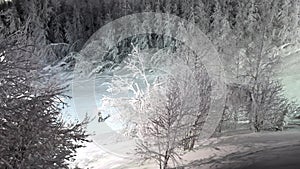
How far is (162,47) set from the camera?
1585 centimetres

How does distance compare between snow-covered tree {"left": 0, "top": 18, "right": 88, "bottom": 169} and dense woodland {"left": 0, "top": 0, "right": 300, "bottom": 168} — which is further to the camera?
dense woodland {"left": 0, "top": 0, "right": 300, "bottom": 168}

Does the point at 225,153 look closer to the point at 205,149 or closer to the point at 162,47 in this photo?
the point at 205,149

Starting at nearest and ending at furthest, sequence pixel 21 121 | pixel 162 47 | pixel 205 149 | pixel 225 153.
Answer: pixel 21 121, pixel 225 153, pixel 205 149, pixel 162 47

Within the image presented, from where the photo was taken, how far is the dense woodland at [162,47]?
13.6ft

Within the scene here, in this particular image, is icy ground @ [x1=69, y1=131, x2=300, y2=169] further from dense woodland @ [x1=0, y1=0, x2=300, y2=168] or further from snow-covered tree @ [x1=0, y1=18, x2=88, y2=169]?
snow-covered tree @ [x1=0, y1=18, x2=88, y2=169]

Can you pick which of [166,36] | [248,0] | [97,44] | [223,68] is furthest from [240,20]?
[97,44]

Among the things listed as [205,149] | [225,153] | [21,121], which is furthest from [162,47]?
[21,121]

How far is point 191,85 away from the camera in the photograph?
10.5 meters

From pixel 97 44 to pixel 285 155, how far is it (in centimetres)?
1155

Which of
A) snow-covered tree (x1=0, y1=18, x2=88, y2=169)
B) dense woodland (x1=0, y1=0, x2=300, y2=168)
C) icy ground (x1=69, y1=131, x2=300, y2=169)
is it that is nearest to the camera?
snow-covered tree (x1=0, y1=18, x2=88, y2=169)

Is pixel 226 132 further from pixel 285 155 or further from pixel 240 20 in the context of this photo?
pixel 240 20

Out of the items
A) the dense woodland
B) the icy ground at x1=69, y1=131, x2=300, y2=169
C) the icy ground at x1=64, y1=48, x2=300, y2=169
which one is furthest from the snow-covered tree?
the icy ground at x1=69, y1=131, x2=300, y2=169

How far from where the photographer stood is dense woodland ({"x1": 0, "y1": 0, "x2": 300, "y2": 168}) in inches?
163

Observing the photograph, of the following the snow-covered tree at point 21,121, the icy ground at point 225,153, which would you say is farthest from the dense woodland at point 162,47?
the icy ground at point 225,153
